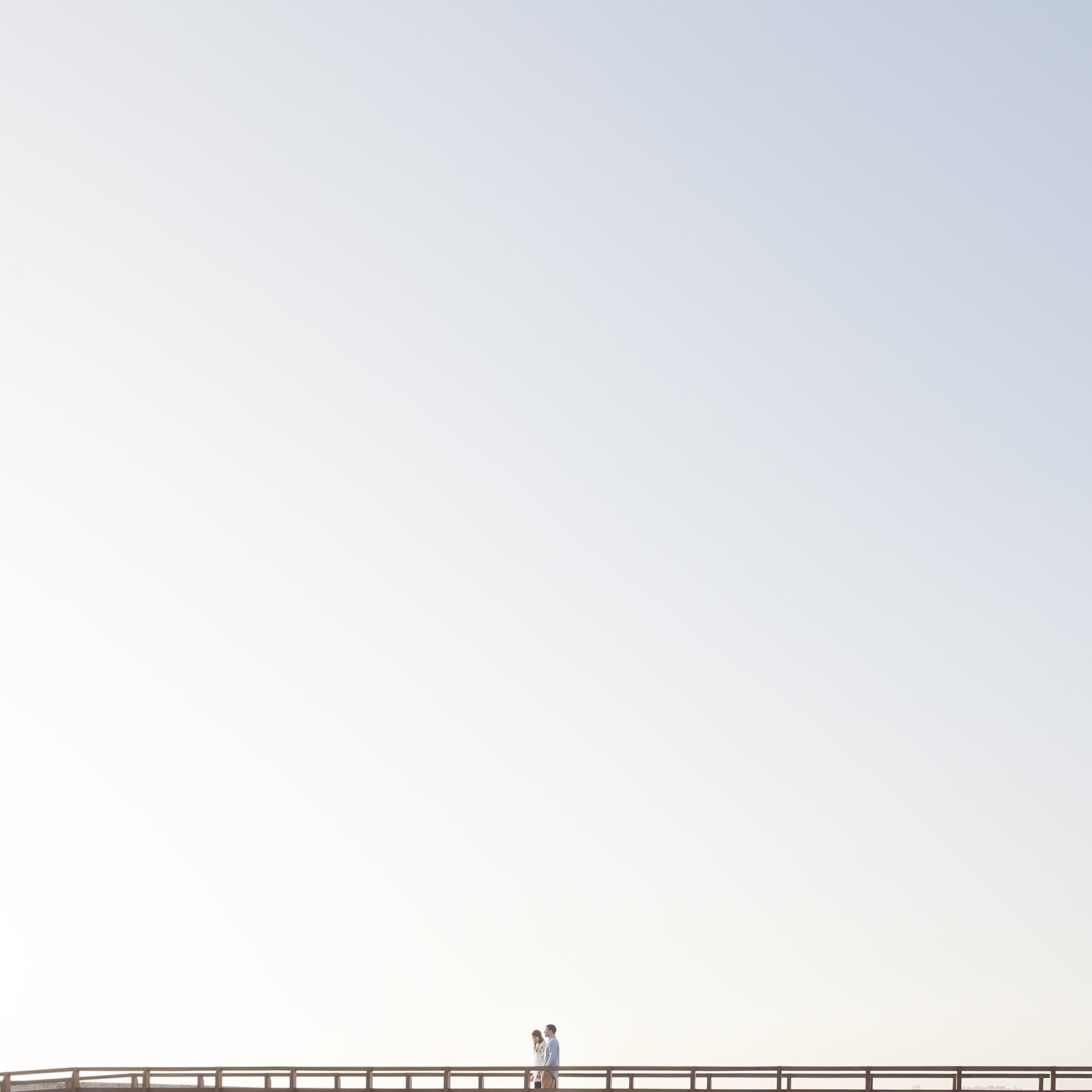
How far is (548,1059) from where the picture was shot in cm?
3441

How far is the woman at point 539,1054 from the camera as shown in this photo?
34.5 m

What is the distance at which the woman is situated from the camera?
34469 millimetres

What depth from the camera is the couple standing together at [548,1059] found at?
3425 centimetres

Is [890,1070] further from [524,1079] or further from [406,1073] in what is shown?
[406,1073]

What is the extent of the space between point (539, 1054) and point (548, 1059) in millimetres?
335

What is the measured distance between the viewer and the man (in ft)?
112

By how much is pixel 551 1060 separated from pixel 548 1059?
0.06 m

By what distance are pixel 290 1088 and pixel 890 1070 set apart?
1395 cm

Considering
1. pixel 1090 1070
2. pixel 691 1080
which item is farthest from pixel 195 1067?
pixel 1090 1070

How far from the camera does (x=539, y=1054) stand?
114 ft

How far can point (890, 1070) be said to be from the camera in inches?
1388

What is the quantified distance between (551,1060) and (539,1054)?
0.37 metres

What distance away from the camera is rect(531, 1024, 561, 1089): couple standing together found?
3425 cm

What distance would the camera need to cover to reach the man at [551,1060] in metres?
34.2
